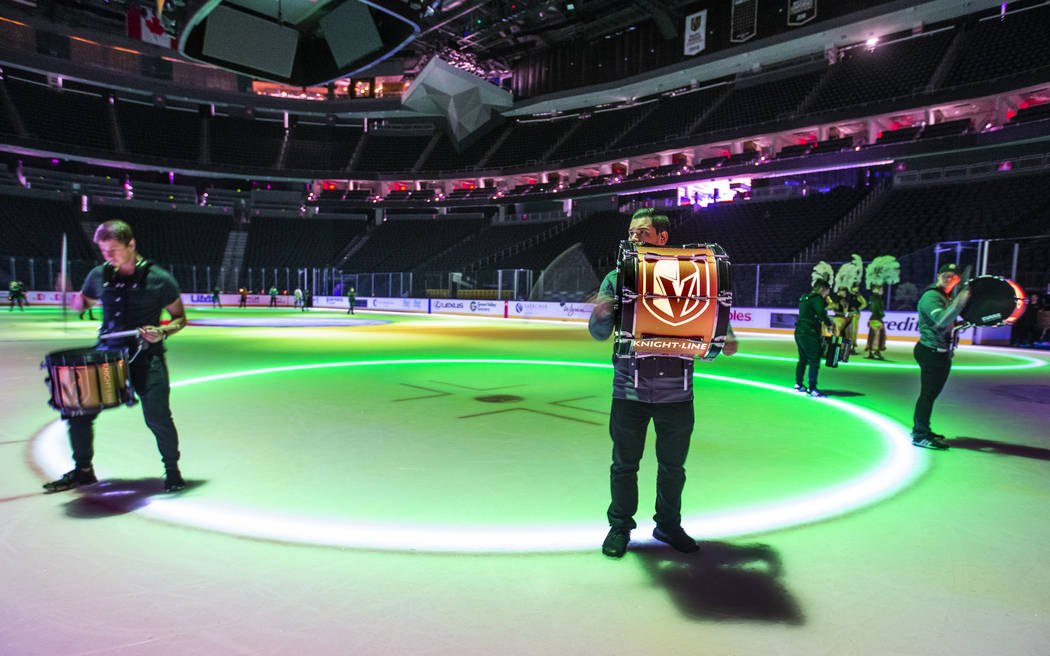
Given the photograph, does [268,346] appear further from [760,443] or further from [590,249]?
[590,249]

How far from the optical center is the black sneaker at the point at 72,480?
4517 millimetres

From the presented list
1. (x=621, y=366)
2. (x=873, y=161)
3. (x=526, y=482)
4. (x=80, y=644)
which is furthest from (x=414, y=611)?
(x=873, y=161)

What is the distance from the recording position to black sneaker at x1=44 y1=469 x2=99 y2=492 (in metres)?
4.52

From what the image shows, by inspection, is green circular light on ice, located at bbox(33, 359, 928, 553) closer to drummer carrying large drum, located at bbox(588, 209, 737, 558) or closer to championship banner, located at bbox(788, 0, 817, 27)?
drummer carrying large drum, located at bbox(588, 209, 737, 558)

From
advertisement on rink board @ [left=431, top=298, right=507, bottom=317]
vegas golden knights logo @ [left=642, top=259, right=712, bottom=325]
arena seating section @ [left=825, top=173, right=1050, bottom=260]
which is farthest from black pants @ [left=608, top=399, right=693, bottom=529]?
advertisement on rink board @ [left=431, top=298, right=507, bottom=317]

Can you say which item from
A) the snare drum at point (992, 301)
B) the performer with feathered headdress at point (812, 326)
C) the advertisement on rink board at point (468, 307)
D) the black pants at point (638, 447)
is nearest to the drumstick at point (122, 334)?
the black pants at point (638, 447)

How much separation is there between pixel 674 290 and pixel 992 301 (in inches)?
179

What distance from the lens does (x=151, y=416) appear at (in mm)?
4543

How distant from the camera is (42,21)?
1944 inches

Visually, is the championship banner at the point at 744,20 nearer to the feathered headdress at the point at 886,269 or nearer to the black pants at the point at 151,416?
the feathered headdress at the point at 886,269

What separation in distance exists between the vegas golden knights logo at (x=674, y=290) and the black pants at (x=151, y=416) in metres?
3.53

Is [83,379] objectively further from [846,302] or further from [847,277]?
[847,277]

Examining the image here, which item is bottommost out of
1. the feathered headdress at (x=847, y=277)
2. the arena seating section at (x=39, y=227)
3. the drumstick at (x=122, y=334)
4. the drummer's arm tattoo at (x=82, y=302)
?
the drumstick at (x=122, y=334)

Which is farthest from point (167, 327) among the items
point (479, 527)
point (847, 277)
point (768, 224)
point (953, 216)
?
point (768, 224)
